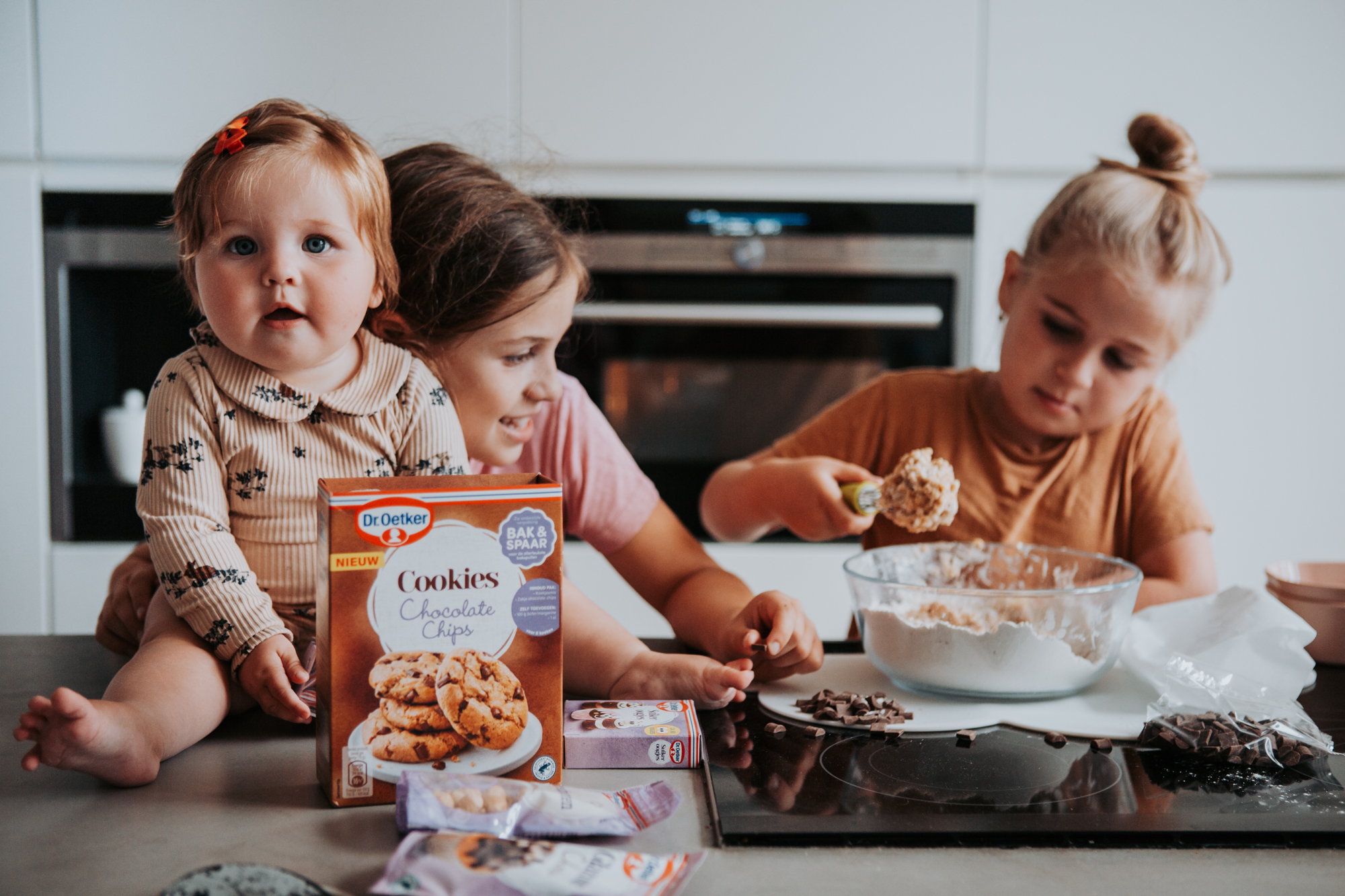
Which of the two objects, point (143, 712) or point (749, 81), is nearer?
point (143, 712)

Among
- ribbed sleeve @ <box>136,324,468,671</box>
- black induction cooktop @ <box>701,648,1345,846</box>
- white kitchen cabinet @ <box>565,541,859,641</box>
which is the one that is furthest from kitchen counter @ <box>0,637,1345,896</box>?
white kitchen cabinet @ <box>565,541,859,641</box>

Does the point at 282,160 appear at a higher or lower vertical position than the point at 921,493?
higher

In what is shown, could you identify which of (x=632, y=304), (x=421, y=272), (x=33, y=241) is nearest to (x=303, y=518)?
(x=421, y=272)

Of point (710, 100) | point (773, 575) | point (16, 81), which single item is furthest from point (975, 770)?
point (16, 81)

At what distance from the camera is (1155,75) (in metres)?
2.04

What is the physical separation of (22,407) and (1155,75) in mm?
2331

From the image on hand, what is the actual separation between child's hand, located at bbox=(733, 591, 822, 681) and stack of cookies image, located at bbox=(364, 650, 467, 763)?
0.28 meters

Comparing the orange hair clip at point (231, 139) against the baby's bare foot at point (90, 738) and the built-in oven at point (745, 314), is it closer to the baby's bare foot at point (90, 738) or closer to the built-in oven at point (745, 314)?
the baby's bare foot at point (90, 738)

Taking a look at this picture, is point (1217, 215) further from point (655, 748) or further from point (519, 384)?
point (655, 748)

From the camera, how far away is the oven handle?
2.04 metres

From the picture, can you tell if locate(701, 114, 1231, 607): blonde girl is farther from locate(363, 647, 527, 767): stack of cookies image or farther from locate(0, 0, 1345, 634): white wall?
locate(0, 0, 1345, 634): white wall

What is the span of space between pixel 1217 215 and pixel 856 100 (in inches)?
31.3

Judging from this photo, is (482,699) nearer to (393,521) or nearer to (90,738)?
(393,521)

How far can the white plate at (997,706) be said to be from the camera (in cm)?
76
